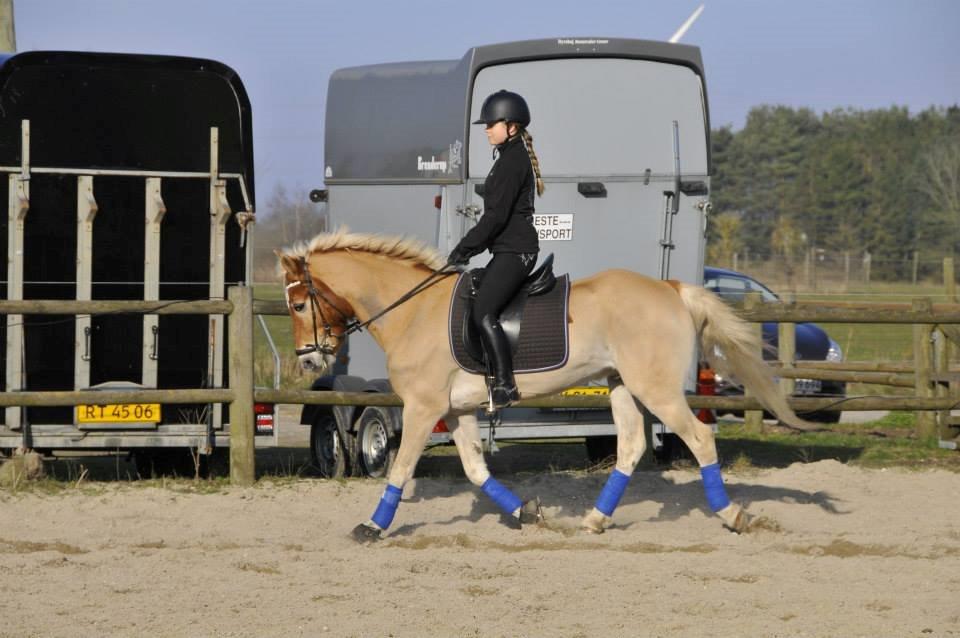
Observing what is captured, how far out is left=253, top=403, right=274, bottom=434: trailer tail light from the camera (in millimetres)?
10750

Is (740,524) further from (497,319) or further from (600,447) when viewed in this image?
(600,447)

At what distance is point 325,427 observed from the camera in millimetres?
12180

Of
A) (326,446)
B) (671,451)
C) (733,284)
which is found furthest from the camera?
(733,284)

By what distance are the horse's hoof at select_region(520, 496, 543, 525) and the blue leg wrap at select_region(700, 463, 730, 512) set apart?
107 cm

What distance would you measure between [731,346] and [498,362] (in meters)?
1.59

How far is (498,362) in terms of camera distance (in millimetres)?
7984

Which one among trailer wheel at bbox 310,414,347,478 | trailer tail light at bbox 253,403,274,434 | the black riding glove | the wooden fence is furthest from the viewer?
trailer wheel at bbox 310,414,347,478

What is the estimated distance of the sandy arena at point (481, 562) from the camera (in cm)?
600

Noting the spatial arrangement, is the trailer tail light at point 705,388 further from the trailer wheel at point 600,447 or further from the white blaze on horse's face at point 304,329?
the white blaze on horse's face at point 304,329

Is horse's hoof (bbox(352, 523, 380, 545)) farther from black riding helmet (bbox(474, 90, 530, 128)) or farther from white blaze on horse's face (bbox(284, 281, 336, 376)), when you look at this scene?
black riding helmet (bbox(474, 90, 530, 128))

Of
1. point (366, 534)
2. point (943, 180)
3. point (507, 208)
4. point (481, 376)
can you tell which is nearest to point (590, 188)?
point (507, 208)

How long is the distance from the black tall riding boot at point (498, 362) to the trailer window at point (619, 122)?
129 inches

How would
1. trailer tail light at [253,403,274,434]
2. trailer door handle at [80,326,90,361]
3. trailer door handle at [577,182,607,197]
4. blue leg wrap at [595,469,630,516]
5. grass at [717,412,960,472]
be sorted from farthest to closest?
grass at [717,412,960,472] → trailer door handle at [577,182,607,197] → trailer tail light at [253,403,274,434] → trailer door handle at [80,326,90,361] → blue leg wrap at [595,469,630,516]

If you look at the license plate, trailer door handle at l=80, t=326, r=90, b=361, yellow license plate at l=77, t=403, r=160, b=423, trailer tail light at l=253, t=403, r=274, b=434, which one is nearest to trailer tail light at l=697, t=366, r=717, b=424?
trailer tail light at l=253, t=403, r=274, b=434
